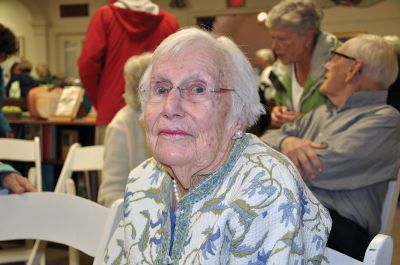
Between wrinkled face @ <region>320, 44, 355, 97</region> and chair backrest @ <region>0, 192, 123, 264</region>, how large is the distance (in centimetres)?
115

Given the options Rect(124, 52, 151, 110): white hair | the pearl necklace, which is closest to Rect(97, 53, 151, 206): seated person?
Rect(124, 52, 151, 110): white hair

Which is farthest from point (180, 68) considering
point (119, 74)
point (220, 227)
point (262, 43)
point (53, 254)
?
point (262, 43)

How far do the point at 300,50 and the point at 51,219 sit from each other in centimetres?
157

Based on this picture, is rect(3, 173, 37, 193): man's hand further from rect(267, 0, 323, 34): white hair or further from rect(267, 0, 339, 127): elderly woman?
rect(267, 0, 323, 34): white hair

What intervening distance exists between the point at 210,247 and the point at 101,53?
2.35 m

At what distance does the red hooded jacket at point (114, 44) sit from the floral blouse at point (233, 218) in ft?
6.35

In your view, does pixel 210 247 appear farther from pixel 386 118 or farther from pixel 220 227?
pixel 386 118

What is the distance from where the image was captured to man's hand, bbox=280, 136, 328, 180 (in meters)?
1.79

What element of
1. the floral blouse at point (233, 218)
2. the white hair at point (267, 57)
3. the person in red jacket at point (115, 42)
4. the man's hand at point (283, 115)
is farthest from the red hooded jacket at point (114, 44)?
the white hair at point (267, 57)

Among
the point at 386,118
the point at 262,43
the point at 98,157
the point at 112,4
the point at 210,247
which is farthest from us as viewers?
the point at 262,43

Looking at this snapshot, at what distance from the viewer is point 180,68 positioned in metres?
1.01

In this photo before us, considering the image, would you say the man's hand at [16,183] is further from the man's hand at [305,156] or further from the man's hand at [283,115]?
the man's hand at [283,115]

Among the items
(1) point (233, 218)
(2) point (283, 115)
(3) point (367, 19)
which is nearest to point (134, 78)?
(2) point (283, 115)

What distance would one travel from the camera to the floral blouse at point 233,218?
0.88 meters
